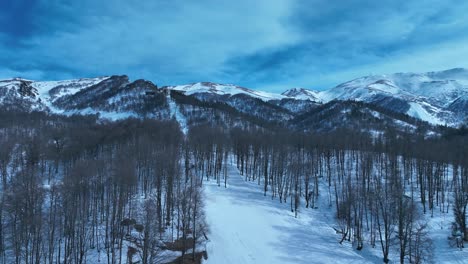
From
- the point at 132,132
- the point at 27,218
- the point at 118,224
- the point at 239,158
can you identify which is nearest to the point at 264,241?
the point at 118,224

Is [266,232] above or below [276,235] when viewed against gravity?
above

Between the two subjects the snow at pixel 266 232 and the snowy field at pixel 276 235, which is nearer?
the snowy field at pixel 276 235

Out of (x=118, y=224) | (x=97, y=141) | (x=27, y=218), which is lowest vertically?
(x=118, y=224)

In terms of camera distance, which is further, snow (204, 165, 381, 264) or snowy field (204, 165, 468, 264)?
snow (204, 165, 381, 264)

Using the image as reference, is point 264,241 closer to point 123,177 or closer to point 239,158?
point 123,177

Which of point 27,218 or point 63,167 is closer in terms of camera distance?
point 27,218

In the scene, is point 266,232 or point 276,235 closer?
point 276,235
